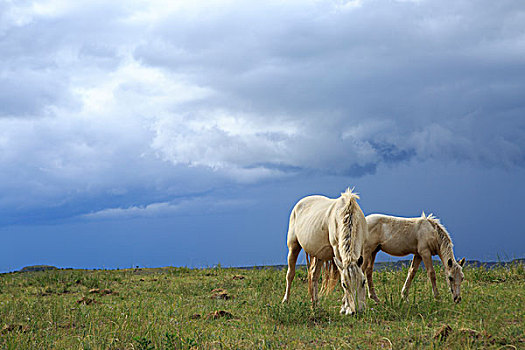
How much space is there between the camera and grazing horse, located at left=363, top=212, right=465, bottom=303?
34.8 ft

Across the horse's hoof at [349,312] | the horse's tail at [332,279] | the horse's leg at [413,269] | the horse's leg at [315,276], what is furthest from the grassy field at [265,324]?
the horse's leg at [413,269]

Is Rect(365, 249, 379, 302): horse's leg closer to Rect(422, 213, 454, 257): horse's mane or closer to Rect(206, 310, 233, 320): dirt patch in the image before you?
Rect(422, 213, 454, 257): horse's mane

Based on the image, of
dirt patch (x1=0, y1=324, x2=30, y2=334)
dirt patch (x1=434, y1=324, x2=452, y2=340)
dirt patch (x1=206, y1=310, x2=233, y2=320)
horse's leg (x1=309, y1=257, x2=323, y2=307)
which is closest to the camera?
dirt patch (x1=434, y1=324, x2=452, y2=340)

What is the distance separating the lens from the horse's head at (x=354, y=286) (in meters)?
7.41

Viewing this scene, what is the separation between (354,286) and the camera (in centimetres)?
743

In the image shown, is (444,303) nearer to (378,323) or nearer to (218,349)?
(378,323)

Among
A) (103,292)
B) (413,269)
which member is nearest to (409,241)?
(413,269)

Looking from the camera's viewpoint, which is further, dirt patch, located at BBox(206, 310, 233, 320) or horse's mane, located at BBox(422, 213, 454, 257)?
horse's mane, located at BBox(422, 213, 454, 257)

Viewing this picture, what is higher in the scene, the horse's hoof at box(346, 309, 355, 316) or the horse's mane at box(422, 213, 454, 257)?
the horse's mane at box(422, 213, 454, 257)

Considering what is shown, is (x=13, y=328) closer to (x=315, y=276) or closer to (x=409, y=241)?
(x=315, y=276)

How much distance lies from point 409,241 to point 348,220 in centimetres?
352

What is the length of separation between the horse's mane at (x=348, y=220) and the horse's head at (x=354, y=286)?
33cm

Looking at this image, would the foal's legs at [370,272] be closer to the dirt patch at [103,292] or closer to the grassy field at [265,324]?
the grassy field at [265,324]

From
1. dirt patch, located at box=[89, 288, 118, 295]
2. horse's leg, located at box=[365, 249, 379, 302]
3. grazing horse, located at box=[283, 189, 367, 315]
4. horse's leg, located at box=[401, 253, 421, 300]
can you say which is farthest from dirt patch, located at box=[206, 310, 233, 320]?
dirt patch, located at box=[89, 288, 118, 295]
